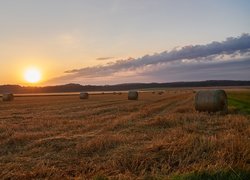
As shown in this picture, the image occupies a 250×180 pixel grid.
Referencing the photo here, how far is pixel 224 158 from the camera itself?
9.23 m

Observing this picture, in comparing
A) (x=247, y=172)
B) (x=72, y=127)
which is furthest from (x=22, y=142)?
(x=247, y=172)

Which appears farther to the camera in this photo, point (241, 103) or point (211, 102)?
point (241, 103)

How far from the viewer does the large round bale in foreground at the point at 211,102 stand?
24.6 metres

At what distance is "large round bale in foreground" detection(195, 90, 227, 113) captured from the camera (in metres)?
24.6

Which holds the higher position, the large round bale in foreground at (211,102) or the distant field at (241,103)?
the large round bale in foreground at (211,102)

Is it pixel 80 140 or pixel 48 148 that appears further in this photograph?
pixel 80 140

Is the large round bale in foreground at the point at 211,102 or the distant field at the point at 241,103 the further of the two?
the distant field at the point at 241,103

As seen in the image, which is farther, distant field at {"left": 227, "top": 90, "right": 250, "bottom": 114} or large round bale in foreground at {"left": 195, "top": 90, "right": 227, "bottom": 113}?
distant field at {"left": 227, "top": 90, "right": 250, "bottom": 114}

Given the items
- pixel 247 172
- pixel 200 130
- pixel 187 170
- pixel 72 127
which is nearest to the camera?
pixel 247 172

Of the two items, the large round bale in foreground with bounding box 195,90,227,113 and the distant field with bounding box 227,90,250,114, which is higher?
the large round bale in foreground with bounding box 195,90,227,113

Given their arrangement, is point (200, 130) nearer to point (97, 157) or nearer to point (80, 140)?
point (80, 140)

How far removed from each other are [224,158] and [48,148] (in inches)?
207

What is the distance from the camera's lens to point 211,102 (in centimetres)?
2464

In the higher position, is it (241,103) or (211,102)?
(211,102)
